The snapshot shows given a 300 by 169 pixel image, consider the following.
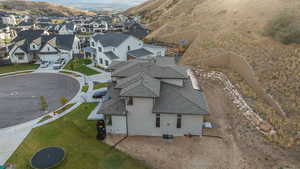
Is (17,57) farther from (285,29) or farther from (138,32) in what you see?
(285,29)

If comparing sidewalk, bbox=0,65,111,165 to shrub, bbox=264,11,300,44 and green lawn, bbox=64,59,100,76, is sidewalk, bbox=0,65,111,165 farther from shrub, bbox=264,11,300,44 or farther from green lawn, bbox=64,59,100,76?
shrub, bbox=264,11,300,44

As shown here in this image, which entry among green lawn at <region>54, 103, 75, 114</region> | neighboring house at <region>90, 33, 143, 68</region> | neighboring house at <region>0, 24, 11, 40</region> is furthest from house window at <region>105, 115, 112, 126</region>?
neighboring house at <region>0, 24, 11, 40</region>

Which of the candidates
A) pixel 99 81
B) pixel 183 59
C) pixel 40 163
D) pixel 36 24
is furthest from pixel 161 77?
pixel 36 24

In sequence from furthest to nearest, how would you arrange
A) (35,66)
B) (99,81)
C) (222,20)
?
(222,20) → (35,66) → (99,81)

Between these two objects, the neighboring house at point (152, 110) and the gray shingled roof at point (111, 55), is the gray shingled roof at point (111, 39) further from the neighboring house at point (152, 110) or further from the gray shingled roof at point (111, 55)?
the neighboring house at point (152, 110)

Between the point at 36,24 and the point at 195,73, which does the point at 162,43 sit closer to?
the point at 195,73
